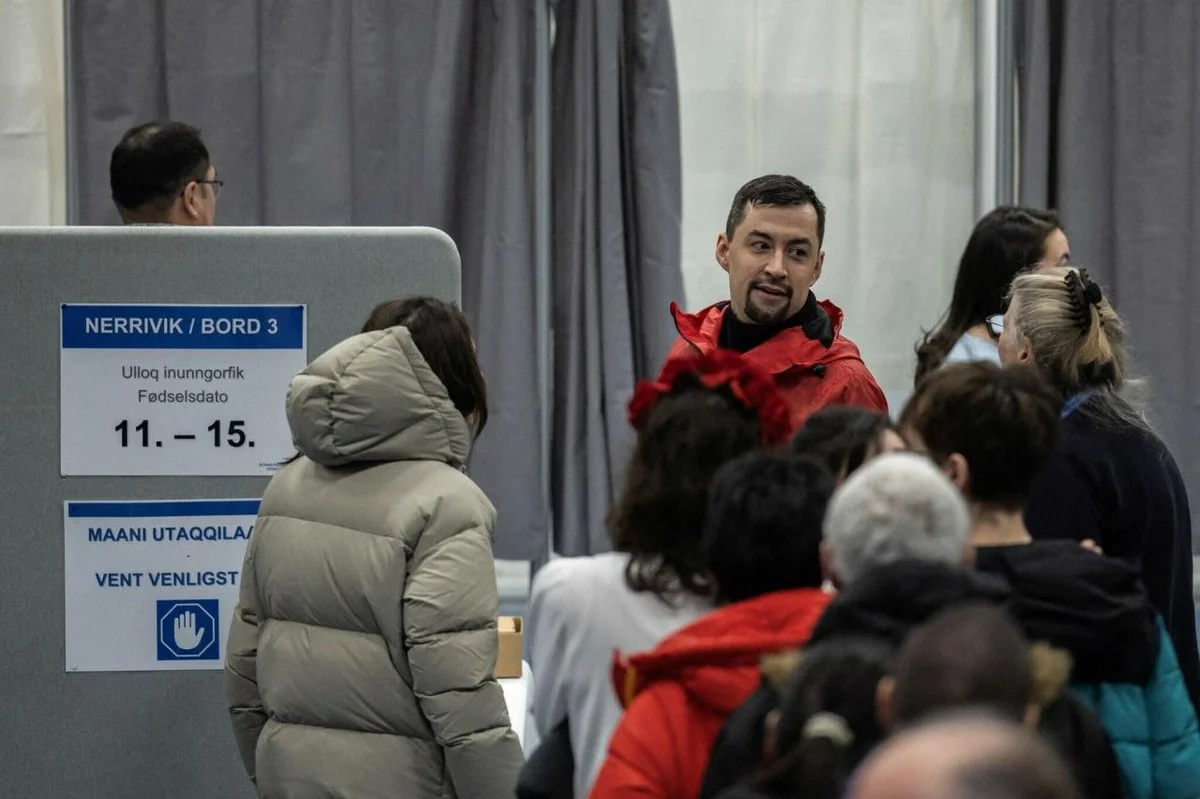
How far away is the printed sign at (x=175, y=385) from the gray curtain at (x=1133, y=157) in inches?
101

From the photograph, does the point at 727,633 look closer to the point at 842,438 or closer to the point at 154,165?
the point at 842,438

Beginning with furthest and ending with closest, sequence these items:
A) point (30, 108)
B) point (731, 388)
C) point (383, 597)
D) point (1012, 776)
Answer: point (30, 108) → point (383, 597) → point (731, 388) → point (1012, 776)

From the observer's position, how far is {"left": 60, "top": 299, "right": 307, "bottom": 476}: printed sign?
3035mm

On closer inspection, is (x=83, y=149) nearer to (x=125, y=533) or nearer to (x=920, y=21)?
(x=125, y=533)

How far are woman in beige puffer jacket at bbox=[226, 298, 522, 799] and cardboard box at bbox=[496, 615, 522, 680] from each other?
1.84ft

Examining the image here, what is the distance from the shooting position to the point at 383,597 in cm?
248

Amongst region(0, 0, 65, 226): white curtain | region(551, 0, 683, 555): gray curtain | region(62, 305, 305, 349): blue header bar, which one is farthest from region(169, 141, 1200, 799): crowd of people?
region(0, 0, 65, 226): white curtain

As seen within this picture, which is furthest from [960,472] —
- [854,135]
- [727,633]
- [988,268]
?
[854,135]

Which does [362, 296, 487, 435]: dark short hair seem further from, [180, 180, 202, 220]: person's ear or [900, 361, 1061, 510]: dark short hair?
[180, 180, 202, 220]: person's ear

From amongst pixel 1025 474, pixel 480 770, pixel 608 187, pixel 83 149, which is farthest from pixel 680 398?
pixel 83 149

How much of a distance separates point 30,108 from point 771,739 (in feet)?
12.7

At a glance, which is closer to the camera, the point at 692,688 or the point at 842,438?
the point at 692,688

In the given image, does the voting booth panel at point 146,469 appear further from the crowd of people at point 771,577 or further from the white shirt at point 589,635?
the white shirt at point 589,635

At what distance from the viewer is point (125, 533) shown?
305 cm
